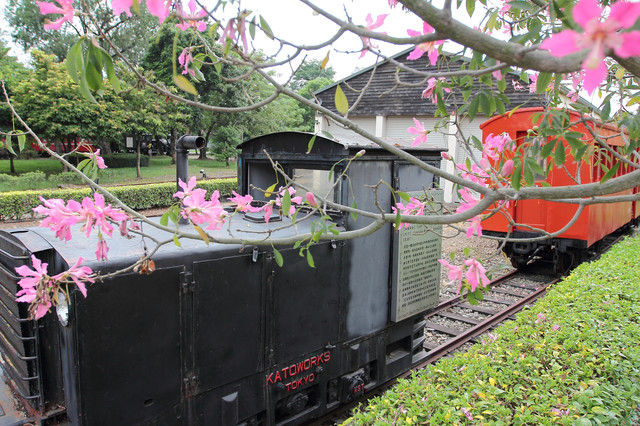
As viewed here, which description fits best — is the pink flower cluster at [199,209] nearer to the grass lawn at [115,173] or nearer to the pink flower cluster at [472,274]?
the pink flower cluster at [472,274]

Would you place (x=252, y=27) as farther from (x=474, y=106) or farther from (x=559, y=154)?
(x=559, y=154)

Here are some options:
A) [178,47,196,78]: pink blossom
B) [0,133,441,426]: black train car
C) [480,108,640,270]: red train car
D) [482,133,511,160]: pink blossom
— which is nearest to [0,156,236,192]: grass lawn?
[480,108,640,270]: red train car

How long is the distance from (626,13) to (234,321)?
9.86ft

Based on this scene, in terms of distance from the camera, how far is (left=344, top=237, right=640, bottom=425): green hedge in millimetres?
2680

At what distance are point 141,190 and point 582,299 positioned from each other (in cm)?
1468

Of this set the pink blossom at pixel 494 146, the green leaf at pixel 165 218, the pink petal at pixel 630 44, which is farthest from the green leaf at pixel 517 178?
the green leaf at pixel 165 218

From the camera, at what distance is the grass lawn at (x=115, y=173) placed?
19.2m

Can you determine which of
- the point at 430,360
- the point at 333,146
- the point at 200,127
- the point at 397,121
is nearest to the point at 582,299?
the point at 430,360

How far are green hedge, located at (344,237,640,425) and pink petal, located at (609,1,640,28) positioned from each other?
2.27m

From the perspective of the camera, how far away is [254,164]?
4.92 metres

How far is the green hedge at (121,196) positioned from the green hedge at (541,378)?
11.3 m

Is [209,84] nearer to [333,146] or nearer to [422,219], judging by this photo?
[333,146]

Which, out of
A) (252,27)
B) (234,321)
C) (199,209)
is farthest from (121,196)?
(252,27)

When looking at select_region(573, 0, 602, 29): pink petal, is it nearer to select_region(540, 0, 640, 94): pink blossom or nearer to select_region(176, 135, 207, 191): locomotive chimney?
select_region(540, 0, 640, 94): pink blossom
